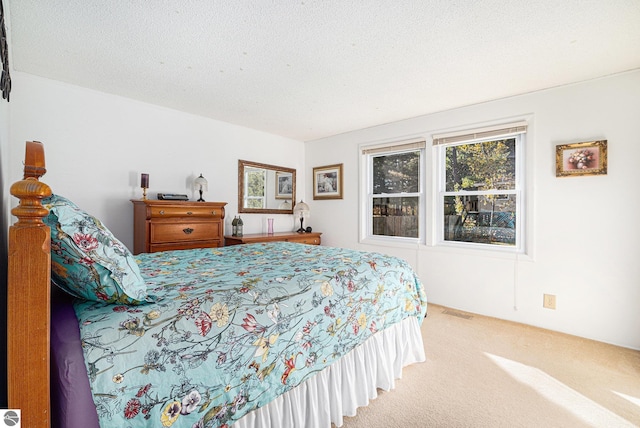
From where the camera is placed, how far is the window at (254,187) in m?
4.39

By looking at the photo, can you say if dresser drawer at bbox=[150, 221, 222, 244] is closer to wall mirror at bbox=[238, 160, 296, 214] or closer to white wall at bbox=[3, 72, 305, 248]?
white wall at bbox=[3, 72, 305, 248]

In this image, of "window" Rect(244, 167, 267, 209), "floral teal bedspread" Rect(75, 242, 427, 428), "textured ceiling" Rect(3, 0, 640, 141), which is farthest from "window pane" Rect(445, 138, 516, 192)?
"window" Rect(244, 167, 267, 209)

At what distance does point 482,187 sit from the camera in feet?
11.4

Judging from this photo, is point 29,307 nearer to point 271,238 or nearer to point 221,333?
point 221,333

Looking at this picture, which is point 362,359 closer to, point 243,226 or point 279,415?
point 279,415

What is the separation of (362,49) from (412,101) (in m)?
1.28

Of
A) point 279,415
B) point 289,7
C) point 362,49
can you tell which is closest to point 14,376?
point 279,415

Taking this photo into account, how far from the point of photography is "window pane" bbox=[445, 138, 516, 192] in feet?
10.9

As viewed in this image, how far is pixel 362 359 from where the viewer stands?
5.77ft

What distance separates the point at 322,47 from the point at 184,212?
2.21m

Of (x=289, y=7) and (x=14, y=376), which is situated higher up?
(x=289, y=7)

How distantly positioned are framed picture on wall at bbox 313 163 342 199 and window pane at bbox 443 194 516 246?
1.65 metres

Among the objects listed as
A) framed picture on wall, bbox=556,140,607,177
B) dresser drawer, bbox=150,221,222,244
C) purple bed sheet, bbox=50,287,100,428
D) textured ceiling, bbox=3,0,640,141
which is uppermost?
textured ceiling, bbox=3,0,640,141

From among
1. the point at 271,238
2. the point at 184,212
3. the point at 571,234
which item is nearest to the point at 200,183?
the point at 184,212
